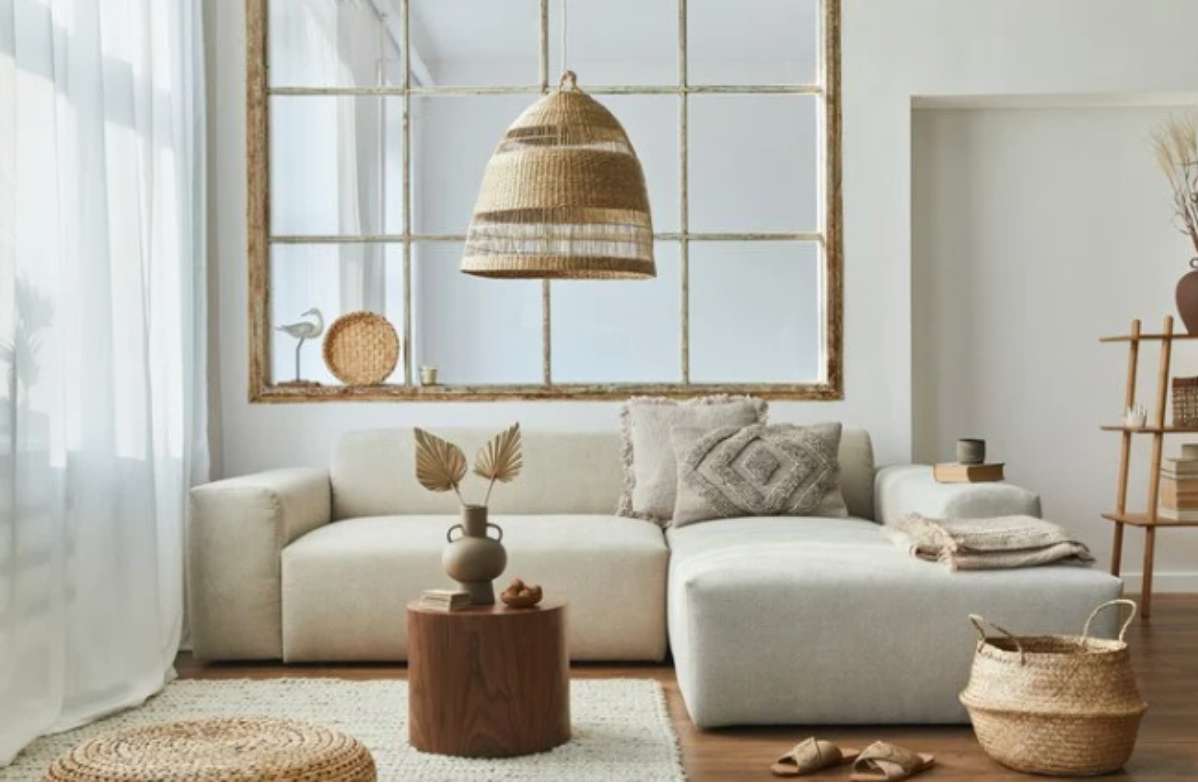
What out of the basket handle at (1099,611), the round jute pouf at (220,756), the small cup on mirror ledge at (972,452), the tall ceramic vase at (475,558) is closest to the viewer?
the round jute pouf at (220,756)

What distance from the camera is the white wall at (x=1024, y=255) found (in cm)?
587

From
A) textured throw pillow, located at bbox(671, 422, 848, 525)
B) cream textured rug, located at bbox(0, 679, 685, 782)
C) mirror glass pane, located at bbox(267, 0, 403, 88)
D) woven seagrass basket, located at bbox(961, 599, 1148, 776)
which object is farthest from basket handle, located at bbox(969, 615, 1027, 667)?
mirror glass pane, located at bbox(267, 0, 403, 88)

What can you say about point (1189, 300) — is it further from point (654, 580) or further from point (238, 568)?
point (238, 568)

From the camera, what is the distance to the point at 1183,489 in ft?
18.0

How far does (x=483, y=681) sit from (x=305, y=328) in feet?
8.19

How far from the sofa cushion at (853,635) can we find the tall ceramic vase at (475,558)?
50 centimetres

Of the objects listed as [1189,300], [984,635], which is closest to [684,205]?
[1189,300]

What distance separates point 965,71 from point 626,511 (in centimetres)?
215

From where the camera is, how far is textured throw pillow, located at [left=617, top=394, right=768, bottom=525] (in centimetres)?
501

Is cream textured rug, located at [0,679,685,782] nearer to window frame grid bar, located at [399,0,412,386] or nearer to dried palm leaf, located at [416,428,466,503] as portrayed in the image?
dried palm leaf, located at [416,428,466,503]

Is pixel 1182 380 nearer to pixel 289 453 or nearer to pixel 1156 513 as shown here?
pixel 1156 513

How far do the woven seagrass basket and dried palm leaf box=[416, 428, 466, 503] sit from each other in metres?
1.32

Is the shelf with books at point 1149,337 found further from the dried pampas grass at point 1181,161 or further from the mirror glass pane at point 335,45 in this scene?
the mirror glass pane at point 335,45

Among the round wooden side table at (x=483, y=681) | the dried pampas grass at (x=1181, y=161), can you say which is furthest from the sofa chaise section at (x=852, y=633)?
the dried pampas grass at (x=1181, y=161)
